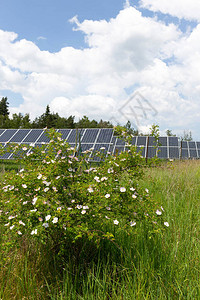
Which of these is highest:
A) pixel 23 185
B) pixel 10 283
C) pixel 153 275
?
pixel 23 185

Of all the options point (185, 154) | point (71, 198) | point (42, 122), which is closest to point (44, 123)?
point (42, 122)

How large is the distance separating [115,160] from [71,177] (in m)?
0.58

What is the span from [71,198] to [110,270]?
992 mm

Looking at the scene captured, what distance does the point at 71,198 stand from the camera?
2787mm

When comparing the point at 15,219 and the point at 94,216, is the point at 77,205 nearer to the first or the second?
the point at 94,216

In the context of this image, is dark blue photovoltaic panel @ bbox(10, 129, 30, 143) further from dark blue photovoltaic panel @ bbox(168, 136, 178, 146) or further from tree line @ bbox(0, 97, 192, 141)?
tree line @ bbox(0, 97, 192, 141)

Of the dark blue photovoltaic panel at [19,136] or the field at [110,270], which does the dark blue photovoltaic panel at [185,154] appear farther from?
the field at [110,270]

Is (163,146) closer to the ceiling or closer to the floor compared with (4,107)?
closer to the floor

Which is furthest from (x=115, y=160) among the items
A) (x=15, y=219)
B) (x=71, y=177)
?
(x=15, y=219)

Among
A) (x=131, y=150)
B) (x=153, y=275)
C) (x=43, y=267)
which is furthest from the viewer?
(x=131, y=150)

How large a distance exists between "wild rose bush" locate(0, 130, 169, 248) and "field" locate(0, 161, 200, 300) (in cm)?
33

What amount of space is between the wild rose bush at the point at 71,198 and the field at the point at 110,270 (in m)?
0.33

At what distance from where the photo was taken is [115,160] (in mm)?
3066

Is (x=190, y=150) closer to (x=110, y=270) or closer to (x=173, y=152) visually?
(x=173, y=152)
